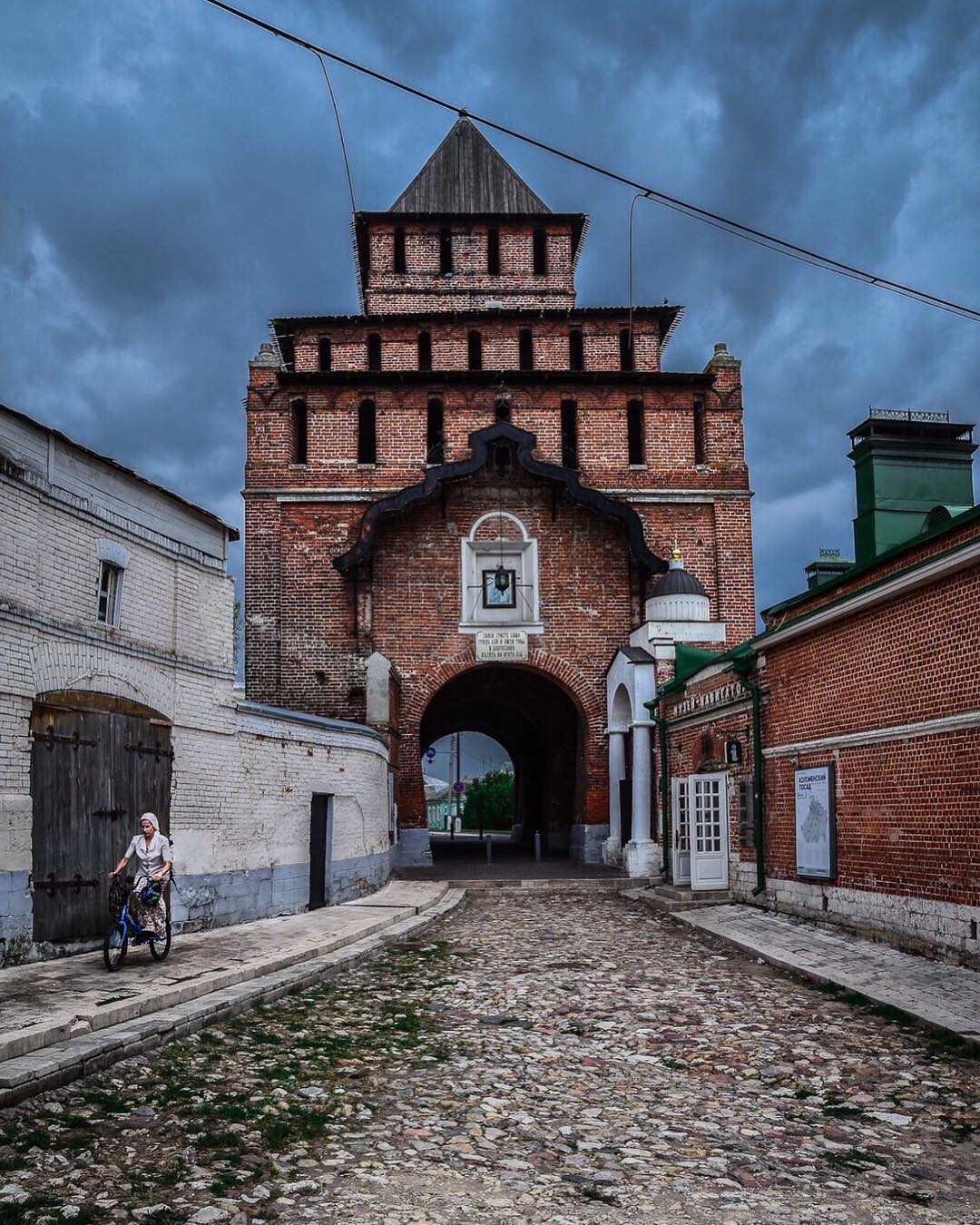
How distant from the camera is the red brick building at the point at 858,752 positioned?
9.57m

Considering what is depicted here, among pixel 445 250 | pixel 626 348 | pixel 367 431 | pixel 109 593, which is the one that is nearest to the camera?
pixel 109 593

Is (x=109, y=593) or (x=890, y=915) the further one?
(x=109, y=593)

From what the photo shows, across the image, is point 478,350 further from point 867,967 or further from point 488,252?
point 867,967

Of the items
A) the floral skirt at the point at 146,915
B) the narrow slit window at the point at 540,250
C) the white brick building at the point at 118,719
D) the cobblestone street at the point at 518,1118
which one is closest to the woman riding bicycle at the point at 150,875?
the floral skirt at the point at 146,915

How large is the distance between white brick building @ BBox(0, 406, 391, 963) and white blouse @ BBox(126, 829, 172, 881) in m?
0.65

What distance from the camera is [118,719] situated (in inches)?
421

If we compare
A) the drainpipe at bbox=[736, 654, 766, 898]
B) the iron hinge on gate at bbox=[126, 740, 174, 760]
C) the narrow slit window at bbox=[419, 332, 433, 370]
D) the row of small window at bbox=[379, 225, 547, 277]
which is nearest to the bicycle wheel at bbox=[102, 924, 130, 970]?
the iron hinge on gate at bbox=[126, 740, 174, 760]

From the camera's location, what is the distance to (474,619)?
23359 mm

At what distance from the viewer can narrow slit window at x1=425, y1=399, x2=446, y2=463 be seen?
24422 millimetres

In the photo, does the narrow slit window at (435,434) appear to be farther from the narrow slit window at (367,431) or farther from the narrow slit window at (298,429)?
the narrow slit window at (298,429)

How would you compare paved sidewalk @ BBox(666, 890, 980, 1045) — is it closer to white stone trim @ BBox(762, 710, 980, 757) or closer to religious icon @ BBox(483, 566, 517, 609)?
white stone trim @ BBox(762, 710, 980, 757)

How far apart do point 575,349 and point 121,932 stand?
19954 mm

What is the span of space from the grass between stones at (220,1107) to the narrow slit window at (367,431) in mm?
17758

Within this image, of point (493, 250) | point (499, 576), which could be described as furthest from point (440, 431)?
point (493, 250)
